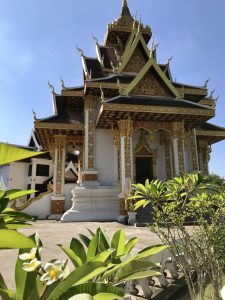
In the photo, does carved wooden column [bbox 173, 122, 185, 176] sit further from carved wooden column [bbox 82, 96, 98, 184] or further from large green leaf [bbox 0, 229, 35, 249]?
large green leaf [bbox 0, 229, 35, 249]

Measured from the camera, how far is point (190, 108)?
1035cm

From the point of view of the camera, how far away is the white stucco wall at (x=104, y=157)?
11.5 metres

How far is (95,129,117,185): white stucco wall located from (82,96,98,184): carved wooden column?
0.30 meters

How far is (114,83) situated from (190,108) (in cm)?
365

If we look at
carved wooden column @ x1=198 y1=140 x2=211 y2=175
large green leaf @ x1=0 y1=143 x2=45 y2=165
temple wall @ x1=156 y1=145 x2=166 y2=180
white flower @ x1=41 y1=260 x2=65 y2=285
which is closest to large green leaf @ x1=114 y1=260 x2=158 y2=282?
white flower @ x1=41 y1=260 x2=65 y2=285

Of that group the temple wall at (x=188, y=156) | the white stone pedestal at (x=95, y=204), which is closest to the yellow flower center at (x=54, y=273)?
the white stone pedestal at (x=95, y=204)

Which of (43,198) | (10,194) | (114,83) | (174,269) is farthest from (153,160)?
(10,194)

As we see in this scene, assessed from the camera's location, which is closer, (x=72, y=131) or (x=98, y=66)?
(x=72, y=131)

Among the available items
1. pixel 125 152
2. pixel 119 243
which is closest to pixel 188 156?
pixel 125 152

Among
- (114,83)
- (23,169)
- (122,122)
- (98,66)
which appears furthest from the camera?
(23,169)

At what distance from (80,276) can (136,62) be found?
528 inches

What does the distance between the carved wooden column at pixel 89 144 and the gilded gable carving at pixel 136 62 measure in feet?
8.59

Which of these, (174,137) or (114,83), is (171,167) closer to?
(174,137)

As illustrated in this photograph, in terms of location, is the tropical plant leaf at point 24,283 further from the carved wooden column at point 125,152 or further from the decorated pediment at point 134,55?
the decorated pediment at point 134,55
